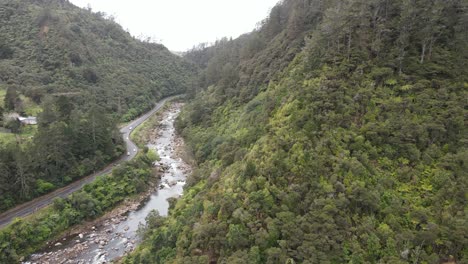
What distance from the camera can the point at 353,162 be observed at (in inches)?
1133

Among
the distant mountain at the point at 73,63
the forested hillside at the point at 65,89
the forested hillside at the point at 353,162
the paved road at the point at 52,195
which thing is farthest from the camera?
the distant mountain at the point at 73,63

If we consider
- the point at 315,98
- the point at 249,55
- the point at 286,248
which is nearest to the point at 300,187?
the point at 286,248

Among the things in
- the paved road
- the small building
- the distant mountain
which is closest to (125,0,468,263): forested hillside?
the paved road

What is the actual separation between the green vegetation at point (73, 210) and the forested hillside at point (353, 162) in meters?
14.5

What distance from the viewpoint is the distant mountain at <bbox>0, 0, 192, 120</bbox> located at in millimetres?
87375

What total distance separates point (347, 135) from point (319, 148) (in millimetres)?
3597

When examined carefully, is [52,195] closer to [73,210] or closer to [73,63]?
[73,210]

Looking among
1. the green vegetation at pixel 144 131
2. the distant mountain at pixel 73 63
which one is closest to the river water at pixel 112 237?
the green vegetation at pixel 144 131

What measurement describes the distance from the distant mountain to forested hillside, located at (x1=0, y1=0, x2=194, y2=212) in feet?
1.00

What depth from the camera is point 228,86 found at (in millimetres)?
79625

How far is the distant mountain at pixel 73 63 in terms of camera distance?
87375mm

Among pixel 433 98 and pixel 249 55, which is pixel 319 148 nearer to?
pixel 433 98

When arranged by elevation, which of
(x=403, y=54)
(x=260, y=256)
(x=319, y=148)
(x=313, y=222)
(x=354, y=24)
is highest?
(x=354, y=24)

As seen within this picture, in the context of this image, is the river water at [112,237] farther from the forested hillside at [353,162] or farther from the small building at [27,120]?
the small building at [27,120]
